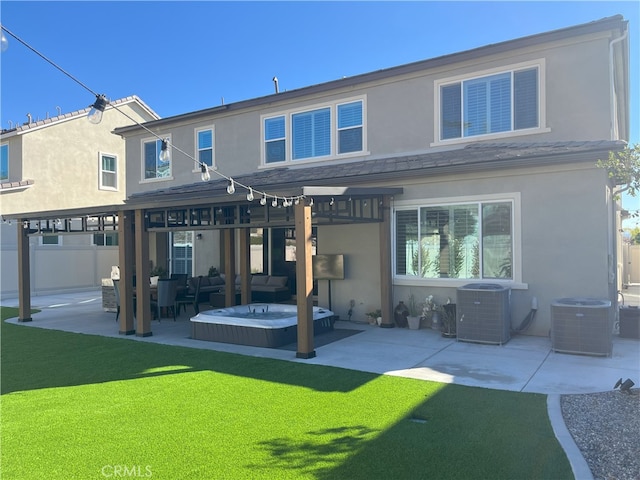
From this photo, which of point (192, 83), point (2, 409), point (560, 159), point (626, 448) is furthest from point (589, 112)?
point (192, 83)

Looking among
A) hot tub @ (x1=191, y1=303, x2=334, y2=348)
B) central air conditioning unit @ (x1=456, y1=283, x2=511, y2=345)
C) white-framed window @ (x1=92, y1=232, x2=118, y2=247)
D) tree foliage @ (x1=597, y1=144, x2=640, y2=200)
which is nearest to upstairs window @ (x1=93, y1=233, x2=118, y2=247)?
white-framed window @ (x1=92, y1=232, x2=118, y2=247)

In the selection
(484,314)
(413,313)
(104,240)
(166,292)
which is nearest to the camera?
(484,314)

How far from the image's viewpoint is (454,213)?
385 inches

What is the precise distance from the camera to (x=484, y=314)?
27.8ft

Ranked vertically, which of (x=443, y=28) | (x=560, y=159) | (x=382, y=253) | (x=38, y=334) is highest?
(x=443, y=28)

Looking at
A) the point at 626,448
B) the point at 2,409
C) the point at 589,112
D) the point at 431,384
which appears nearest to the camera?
the point at 626,448

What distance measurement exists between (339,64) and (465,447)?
13375 millimetres

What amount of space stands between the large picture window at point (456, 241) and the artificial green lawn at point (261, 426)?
160 inches

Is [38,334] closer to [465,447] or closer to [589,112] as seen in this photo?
[465,447]

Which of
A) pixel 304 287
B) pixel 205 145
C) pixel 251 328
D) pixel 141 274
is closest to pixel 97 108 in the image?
pixel 304 287

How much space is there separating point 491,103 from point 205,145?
9089mm

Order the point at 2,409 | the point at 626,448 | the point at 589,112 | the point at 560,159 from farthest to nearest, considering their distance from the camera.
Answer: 1. the point at 589,112
2. the point at 560,159
3. the point at 2,409
4. the point at 626,448
